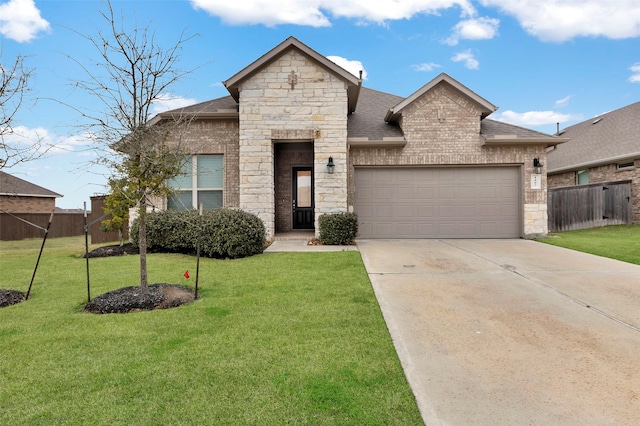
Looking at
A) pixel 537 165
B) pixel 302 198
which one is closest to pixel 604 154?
pixel 537 165

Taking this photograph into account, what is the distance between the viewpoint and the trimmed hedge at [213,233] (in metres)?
8.45

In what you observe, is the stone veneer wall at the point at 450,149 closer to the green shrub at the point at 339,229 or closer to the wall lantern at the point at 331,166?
the wall lantern at the point at 331,166

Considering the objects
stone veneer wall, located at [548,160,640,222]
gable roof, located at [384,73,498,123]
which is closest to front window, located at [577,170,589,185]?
stone veneer wall, located at [548,160,640,222]

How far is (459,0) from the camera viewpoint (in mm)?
10742

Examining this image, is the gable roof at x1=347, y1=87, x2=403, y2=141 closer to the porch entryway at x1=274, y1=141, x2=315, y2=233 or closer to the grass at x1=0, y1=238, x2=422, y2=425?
the porch entryway at x1=274, y1=141, x2=315, y2=233

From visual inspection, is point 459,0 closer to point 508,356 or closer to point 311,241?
point 311,241

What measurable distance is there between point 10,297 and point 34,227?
17.7 metres

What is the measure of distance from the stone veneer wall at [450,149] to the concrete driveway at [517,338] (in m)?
4.57

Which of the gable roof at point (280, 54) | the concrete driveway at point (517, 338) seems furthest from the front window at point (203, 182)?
the concrete driveway at point (517, 338)

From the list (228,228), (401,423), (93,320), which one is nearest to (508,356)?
(401,423)

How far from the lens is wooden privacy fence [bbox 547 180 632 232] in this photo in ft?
52.5

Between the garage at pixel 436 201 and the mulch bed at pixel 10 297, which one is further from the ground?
the garage at pixel 436 201

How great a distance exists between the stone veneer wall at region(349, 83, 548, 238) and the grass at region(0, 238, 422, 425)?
273 inches

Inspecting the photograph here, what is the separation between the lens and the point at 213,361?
3135mm
